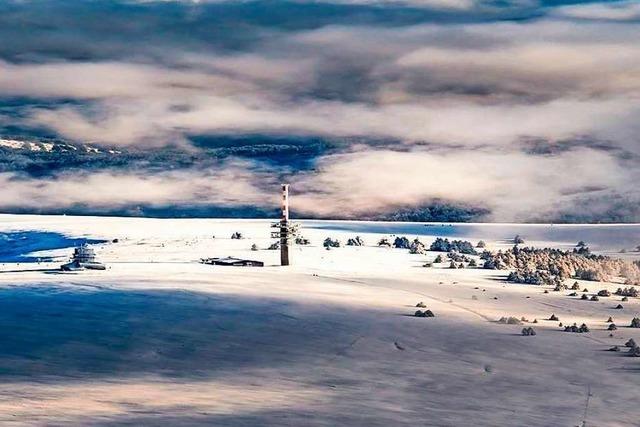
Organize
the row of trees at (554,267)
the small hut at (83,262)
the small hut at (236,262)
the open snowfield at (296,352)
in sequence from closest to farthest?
1. the open snowfield at (296,352)
2. the small hut at (83,262)
3. the row of trees at (554,267)
4. the small hut at (236,262)

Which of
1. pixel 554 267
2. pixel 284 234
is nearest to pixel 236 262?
pixel 284 234

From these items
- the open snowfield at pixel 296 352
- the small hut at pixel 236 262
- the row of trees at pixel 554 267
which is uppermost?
the small hut at pixel 236 262

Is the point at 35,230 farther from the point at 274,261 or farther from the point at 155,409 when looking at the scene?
the point at 155,409

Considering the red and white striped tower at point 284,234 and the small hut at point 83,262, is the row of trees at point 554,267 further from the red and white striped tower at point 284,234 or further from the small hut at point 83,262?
A: the small hut at point 83,262

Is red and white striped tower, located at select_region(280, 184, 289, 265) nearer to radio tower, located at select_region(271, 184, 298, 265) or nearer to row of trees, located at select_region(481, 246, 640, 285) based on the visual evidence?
radio tower, located at select_region(271, 184, 298, 265)

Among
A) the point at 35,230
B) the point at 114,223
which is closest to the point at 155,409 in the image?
the point at 35,230

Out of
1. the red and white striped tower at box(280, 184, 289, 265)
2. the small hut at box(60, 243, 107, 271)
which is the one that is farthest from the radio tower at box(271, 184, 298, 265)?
the small hut at box(60, 243, 107, 271)

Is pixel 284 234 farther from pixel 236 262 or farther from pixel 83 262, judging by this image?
pixel 83 262

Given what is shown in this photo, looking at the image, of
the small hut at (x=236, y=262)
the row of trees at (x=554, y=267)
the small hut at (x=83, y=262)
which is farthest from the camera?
the small hut at (x=236, y=262)

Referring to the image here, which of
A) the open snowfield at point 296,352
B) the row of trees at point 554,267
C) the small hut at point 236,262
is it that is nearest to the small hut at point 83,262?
the open snowfield at point 296,352
